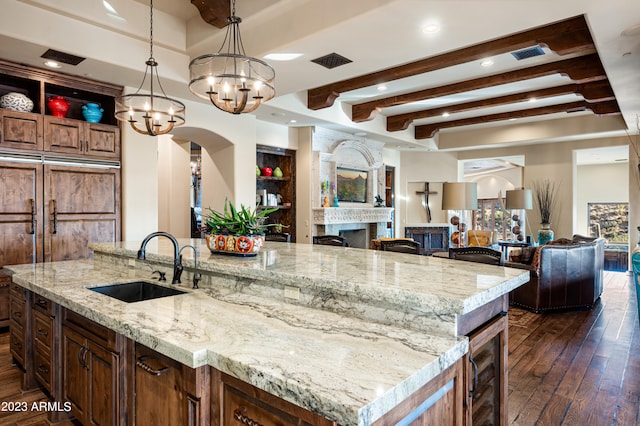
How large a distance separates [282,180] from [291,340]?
6345 mm

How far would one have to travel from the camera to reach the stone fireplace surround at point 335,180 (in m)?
7.52

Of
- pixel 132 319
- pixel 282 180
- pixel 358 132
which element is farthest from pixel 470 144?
pixel 132 319

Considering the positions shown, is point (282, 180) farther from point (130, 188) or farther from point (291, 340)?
point (291, 340)

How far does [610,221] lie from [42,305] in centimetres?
1389

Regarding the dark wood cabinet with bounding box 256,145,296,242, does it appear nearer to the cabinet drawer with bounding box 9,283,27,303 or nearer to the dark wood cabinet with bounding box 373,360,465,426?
the cabinet drawer with bounding box 9,283,27,303

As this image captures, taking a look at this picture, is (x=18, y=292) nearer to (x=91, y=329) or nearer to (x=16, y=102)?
(x=91, y=329)

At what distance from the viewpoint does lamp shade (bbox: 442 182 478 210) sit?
584 centimetres

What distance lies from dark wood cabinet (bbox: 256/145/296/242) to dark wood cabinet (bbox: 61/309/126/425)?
524 cm

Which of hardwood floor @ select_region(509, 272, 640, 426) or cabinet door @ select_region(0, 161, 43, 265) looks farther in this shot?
cabinet door @ select_region(0, 161, 43, 265)

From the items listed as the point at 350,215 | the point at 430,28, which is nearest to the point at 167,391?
the point at 430,28

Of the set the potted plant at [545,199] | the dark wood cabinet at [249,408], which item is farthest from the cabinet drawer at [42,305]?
the potted plant at [545,199]

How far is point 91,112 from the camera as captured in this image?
15.6 feet

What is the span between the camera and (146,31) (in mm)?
4305

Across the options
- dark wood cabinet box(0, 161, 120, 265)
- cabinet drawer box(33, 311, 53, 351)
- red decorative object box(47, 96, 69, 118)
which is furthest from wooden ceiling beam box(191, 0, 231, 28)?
cabinet drawer box(33, 311, 53, 351)
